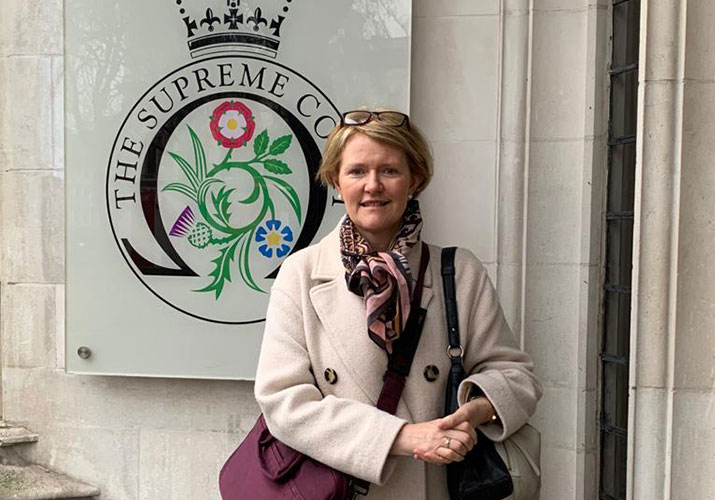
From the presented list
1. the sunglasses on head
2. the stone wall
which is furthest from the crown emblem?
the sunglasses on head

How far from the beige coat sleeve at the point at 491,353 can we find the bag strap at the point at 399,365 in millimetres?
137

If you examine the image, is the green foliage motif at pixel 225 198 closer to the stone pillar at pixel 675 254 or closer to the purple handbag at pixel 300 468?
the purple handbag at pixel 300 468

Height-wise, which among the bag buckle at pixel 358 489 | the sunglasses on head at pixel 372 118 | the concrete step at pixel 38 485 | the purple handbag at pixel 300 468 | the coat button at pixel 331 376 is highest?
the sunglasses on head at pixel 372 118

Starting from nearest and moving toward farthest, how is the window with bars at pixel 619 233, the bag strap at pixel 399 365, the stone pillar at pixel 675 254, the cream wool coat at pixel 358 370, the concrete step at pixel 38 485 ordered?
the cream wool coat at pixel 358 370
the bag strap at pixel 399 365
the stone pillar at pixel 675 254
the window with bars at pixel 619 233
the concrete step at pixel 38 485

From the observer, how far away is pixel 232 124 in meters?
4.61

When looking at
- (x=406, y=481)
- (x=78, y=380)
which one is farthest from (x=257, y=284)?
(x=406, y=481)

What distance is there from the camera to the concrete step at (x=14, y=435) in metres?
4.93

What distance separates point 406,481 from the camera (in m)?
3.18

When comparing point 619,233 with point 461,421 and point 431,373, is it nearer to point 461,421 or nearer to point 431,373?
point 431,373

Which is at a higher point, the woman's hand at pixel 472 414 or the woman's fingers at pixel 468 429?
the woman's hand at pixel 472 414

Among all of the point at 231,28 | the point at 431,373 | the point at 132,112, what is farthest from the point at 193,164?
the point at 431,373

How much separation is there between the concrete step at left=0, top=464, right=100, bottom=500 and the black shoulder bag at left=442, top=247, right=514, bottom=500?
7.45 feet

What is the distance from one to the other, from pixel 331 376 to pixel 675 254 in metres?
1.17

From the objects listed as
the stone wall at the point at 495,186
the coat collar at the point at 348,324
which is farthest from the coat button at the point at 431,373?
the stone wall at the point at 495,186
